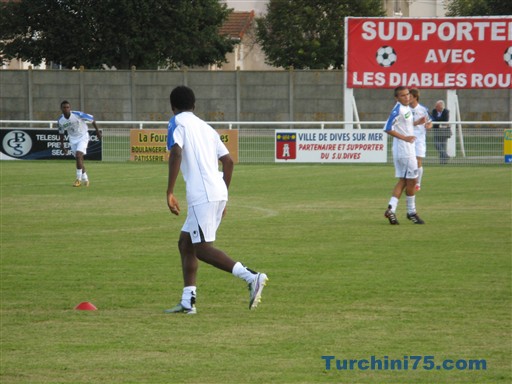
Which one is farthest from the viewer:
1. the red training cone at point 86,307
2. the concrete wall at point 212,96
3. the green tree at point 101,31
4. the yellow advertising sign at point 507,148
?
the green tree at point 101,31

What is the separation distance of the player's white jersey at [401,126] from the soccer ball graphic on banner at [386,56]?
18727 mm

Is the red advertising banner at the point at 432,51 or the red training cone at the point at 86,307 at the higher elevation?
the red advertising banner at the point at 432,51

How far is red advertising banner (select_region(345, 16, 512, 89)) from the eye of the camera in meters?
36.3

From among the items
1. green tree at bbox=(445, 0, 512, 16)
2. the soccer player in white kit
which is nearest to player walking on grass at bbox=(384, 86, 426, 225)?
the soccer player in white kit

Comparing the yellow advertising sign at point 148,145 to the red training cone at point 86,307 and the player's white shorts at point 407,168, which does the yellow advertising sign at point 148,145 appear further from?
the red training cone at point 86,307

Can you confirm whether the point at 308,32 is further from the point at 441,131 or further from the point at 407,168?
the point at 407,168

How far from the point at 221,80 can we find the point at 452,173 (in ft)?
68.6

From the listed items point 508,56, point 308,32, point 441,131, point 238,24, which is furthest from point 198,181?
point 238,24

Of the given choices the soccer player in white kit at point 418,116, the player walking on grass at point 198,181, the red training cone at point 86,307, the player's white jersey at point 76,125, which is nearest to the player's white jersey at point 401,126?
the soccer player in white kit at point 418,116

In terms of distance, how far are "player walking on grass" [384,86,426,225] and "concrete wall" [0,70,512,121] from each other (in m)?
31.1

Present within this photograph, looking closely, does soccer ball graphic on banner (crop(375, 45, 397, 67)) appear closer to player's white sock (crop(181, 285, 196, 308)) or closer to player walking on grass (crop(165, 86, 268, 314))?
player walking on grass (crop(165, 86, 268, 314))

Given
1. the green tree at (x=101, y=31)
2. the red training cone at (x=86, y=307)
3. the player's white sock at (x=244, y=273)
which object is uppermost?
the green tree at (x=101, y=31)

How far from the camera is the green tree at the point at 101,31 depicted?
62531 mm

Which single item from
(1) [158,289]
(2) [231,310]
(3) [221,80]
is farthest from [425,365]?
(3) [221,80]
